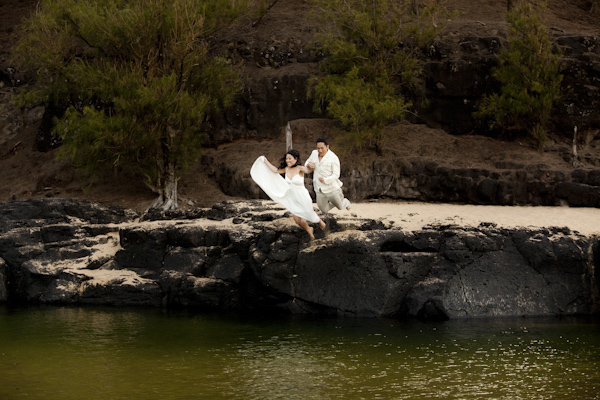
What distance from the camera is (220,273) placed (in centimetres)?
1591

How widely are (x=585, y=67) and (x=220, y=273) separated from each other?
637 inches

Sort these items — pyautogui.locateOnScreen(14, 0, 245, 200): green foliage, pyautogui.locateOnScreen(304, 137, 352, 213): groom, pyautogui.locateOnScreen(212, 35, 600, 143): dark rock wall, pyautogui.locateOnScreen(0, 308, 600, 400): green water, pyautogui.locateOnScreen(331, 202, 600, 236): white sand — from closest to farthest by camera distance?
1. pyautogui.locateOnScreen(0, 308, 600, 400): green water
2. pyautogui.locateOnScreen(304, 137, 352, 213): groom
3. pyautogui.locateOnScreen(331, 202, 600, 236): white sand
4. pyautogui.locateOnScreen(14, 0, 245, 200): green foliage
5. pyautogui.locateOnScreen(212, 35, 600, 143): dark rock wall

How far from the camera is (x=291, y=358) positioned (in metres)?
10.9

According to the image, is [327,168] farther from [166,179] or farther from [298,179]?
[166,179]

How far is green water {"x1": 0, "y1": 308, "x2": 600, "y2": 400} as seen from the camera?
29.5ft

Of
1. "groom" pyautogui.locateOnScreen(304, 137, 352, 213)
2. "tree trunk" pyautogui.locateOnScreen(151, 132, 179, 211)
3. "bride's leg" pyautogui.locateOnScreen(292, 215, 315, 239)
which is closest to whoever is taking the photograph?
"groom" pyautogui.locateOnScreen(304, 137, 352, 213)

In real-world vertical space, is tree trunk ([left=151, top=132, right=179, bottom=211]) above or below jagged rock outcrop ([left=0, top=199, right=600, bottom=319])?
above

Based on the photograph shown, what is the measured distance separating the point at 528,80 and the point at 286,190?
13.2m

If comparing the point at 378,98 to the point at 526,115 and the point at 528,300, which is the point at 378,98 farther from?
the point at 528,300

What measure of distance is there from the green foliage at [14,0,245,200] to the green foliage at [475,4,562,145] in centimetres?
980

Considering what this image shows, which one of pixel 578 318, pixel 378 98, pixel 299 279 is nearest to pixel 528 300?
pixel 578 318

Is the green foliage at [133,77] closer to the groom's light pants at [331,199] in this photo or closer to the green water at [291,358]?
the green water at [291,358]

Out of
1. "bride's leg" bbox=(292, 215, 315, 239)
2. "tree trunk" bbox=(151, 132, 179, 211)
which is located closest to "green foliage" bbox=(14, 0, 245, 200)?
"tree trunk" bbox=(151, 132, 179, 211)

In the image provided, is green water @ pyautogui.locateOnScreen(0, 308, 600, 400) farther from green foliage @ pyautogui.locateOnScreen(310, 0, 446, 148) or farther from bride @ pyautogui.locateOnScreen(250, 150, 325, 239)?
green foliage @ pyautogui.locateOnScreen(310, 0, 446, 148)
